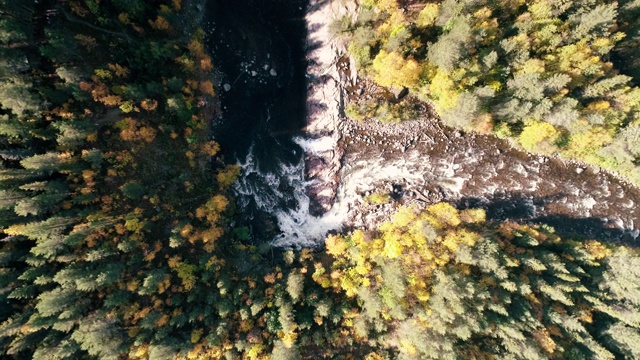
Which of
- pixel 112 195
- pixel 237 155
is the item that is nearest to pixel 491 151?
pixel 237 155

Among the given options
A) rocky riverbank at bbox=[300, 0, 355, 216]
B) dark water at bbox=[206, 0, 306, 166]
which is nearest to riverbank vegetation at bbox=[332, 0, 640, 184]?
rocky riverbank at bbox=[300, 0, 355, 216]

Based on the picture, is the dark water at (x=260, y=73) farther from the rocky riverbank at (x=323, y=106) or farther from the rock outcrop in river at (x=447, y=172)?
the rock outcrop in river at (x=447, y=172)

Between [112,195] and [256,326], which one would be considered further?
[256,326]

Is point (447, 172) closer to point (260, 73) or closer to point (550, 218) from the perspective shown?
point (550, 218)

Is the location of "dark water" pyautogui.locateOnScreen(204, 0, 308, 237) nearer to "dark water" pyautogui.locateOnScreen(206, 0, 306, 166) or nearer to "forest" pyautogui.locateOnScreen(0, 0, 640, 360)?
"dark water" pyautogui.locateOnScreen(206, 0, 306, 166)

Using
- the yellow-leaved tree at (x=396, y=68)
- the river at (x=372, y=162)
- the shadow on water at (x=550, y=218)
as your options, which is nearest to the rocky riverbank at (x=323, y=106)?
the river at (x=372, y=162)

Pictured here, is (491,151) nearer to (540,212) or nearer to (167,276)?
(540,212)

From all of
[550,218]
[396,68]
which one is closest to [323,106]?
[396,68]
